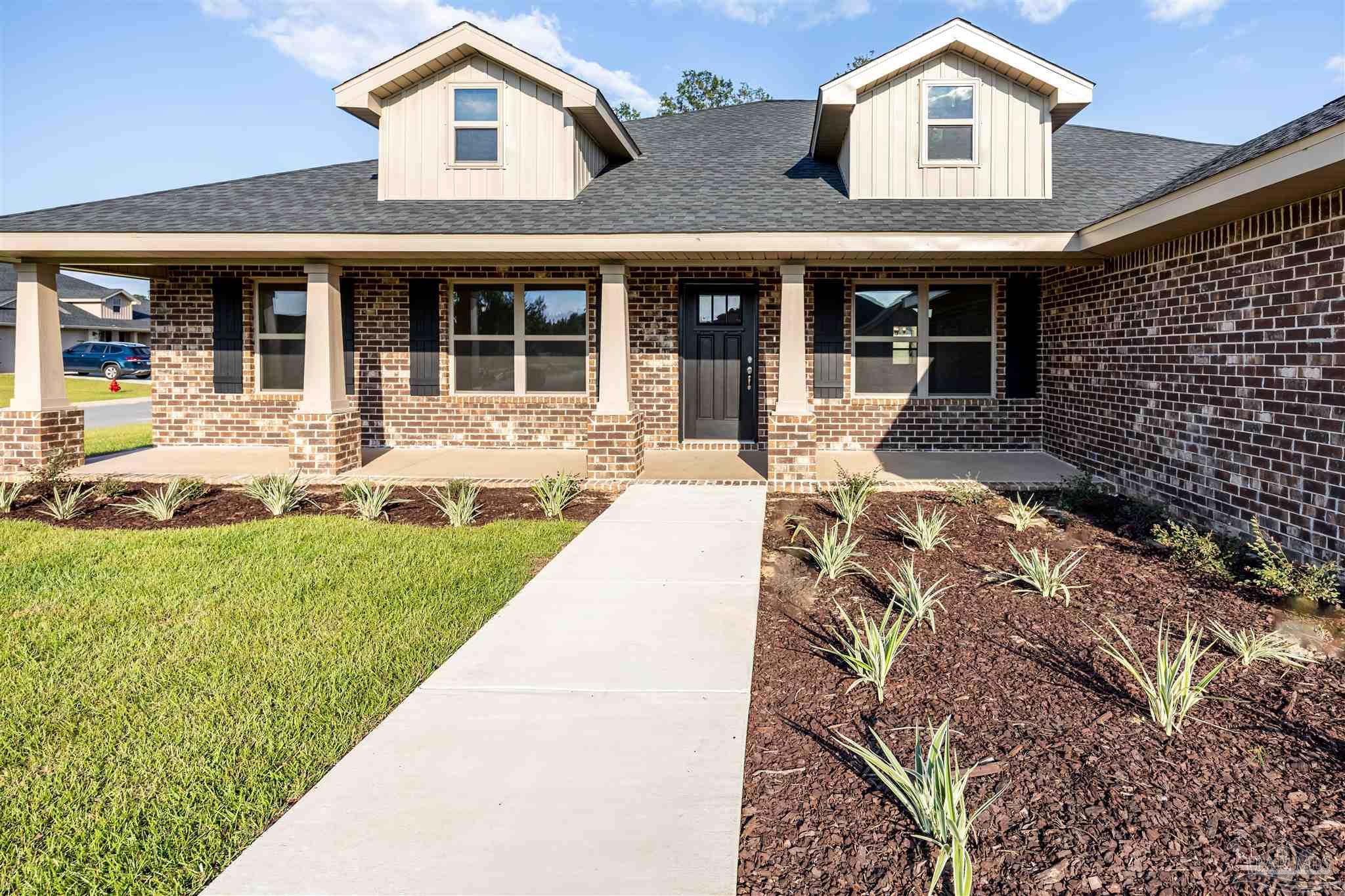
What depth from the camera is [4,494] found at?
757 cm

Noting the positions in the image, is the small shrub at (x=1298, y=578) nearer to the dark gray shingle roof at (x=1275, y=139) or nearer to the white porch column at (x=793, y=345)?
the dark gray shingle roof at (x=1275, y=139)

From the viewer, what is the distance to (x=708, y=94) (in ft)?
100

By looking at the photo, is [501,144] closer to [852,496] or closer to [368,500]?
[368,500]

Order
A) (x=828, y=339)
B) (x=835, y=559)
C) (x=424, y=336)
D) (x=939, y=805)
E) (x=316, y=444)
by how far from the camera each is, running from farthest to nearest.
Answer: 1. (x=424, y=336)
2. (x=828, y=339)
3. (x=316, y=444)
4. (x=835, y=559)
5. (x=939, y=805)

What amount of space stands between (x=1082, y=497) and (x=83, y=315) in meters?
55.0

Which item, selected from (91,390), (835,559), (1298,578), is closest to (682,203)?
(835,559)

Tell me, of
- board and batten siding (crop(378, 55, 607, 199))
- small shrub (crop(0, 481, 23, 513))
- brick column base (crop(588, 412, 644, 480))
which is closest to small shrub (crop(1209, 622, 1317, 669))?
brick column base (crop(588, 412, 644, 480))

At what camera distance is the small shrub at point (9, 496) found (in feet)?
24.4

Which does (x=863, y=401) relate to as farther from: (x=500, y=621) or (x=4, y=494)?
(x=4, y=494)

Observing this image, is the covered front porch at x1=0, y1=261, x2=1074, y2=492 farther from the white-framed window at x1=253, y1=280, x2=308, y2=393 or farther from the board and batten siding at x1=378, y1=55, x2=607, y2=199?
the board and batten siding at x1=378, y1=55, x2=607, y2=199

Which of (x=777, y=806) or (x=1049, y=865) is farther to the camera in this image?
(x=777, y=806)

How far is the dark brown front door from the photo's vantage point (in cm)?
1116

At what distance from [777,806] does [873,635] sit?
3.67 feet

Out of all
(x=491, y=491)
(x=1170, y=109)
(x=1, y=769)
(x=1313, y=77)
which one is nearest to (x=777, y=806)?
(x=1, y=769)
